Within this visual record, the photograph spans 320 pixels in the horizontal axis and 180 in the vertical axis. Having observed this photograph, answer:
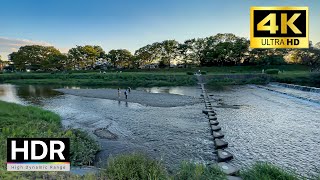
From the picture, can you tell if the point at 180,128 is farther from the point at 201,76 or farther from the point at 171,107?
the point at 201,76

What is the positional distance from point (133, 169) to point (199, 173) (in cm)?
186

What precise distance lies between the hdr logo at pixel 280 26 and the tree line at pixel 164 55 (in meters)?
77.2

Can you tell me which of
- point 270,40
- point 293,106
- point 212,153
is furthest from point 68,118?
point 293,106

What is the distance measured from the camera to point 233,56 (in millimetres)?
87250

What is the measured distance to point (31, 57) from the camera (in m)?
99.5

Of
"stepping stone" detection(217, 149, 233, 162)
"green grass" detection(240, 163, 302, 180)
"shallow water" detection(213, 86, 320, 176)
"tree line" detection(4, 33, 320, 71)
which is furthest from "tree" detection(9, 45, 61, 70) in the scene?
"green grass" detection(240, 163, 302, 180)

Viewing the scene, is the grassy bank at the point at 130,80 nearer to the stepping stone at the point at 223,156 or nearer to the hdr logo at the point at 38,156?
the stepping stone at the point at 223,156

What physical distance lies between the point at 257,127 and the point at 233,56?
75286mm

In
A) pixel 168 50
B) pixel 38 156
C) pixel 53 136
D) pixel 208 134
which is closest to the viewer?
pixel 38 156

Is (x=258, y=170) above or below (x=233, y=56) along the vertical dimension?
below

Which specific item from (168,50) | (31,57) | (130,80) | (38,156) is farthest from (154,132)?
(31,57)

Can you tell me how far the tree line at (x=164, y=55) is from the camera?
85600 mm

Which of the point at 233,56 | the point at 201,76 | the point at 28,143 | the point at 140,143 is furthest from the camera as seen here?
the point at 233,56

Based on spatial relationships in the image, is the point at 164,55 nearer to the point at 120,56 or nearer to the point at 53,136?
the point at 120,56
